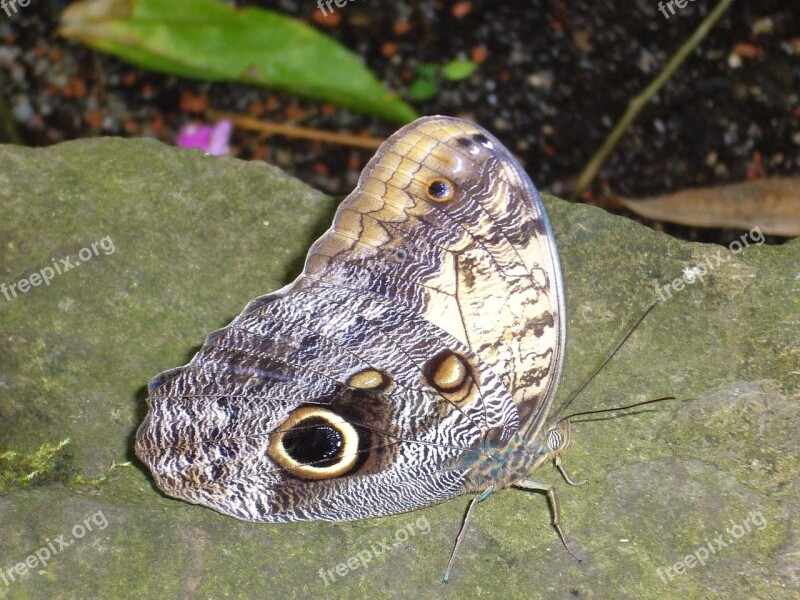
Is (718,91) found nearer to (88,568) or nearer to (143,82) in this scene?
(143,82)

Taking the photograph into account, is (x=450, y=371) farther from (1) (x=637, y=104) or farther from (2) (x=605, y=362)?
(1) (x=637, y=104)

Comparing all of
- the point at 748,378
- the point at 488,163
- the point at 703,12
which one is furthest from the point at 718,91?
the point at 488,163

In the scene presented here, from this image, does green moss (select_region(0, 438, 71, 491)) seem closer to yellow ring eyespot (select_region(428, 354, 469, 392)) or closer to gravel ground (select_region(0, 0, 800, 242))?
yellow ring eyespot (select_region(428, 354, 469, 392))

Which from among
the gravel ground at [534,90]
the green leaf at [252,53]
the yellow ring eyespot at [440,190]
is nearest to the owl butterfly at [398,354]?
the yellow ring eyespot at [440,190]

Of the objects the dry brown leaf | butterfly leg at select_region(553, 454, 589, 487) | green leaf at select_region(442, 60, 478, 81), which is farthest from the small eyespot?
green leaf at select_region(442, 60, 478, 81)

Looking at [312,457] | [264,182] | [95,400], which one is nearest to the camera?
[312,457]

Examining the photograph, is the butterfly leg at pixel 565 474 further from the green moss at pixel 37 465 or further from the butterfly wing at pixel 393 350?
the green moss at pixel 37 465
